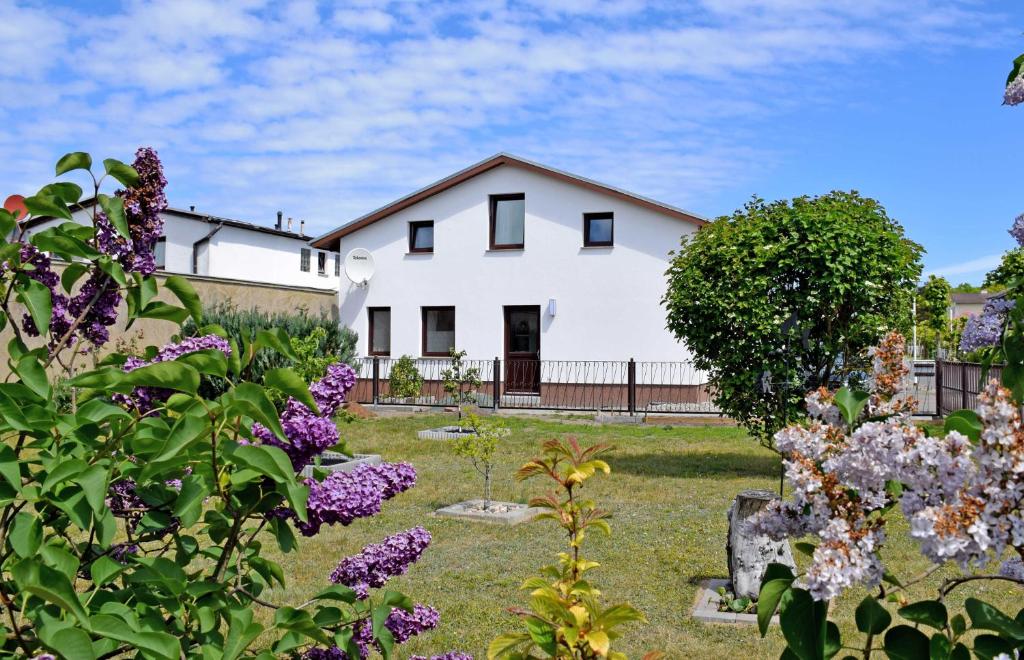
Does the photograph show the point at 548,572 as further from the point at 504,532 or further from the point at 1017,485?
the point at 504,532

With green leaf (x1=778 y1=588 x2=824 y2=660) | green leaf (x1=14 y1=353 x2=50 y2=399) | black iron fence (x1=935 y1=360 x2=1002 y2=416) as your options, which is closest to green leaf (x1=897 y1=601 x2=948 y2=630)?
green leaf (x1=778 y1=588 x2=824 y2=660)

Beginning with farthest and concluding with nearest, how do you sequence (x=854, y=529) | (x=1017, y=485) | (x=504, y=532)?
(x=504, y=532) < (x=854, y=529) < (x=1017, y=485)

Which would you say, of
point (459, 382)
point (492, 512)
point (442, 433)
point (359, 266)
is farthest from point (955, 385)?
point (359, 266)

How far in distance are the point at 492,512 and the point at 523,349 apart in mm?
14069

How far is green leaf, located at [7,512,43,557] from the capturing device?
1717mm

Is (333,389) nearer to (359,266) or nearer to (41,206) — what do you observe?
(41,206)

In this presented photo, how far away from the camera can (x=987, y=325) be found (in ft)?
8.84

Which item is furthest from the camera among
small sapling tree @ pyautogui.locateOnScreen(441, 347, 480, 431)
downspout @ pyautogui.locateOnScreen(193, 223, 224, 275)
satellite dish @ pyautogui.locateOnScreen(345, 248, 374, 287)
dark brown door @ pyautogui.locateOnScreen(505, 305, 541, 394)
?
downspout @ pyautogui.locateOnScreen(193, 223, 224, 275)

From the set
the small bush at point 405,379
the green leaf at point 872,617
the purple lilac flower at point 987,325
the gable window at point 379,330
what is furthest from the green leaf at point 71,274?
the gable window at point 379,330

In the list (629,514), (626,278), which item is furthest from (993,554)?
(626,278)

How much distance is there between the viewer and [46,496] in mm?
1764

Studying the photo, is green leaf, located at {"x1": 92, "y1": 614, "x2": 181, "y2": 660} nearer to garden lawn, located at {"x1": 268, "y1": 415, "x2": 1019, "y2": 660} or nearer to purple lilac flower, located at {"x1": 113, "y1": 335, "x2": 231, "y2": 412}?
purple lilac flower, located at {"x1": 113, "y1": 335, "x2": 231, "y2": 412}

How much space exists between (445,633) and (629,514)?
167 inches

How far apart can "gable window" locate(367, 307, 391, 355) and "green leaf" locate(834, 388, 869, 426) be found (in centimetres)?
2344
